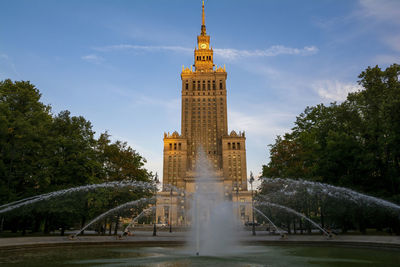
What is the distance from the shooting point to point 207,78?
139 meters

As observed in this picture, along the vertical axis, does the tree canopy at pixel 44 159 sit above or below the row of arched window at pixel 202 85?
below

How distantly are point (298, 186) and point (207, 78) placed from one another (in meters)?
113

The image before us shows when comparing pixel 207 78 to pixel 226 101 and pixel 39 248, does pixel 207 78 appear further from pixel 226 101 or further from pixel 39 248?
pixel 39 248

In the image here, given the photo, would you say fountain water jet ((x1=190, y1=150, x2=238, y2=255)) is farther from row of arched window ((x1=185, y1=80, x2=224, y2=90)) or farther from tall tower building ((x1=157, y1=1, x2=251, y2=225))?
row of arched window ((x1=185, y1=80, x2=224, y2=90))

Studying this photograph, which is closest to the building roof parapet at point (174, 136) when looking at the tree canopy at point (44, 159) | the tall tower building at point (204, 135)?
the tall tower building at point (204, 135)

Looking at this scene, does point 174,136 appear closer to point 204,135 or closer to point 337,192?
point 204,135

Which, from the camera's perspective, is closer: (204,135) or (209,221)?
(209,221)

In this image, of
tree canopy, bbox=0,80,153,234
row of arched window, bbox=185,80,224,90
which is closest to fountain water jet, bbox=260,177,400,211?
tree canopy, bbox=0,80,153,234

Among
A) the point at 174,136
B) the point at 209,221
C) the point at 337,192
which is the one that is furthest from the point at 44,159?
the point at 174,136

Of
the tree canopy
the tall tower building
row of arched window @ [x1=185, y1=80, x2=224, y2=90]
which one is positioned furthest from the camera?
row of arched window @ [x1=185, y1=80, x2=224, y2=90]

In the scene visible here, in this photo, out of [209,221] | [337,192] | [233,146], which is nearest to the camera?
[209,221]

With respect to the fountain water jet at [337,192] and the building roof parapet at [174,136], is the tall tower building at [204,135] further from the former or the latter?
the fountain water jet at [337,192]

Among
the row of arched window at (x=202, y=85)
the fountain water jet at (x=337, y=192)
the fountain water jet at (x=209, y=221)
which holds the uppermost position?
the row of arched window at (x=202, y=85)

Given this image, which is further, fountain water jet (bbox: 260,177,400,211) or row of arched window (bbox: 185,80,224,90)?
row of arched window (bbox: 185,80,224,90)
